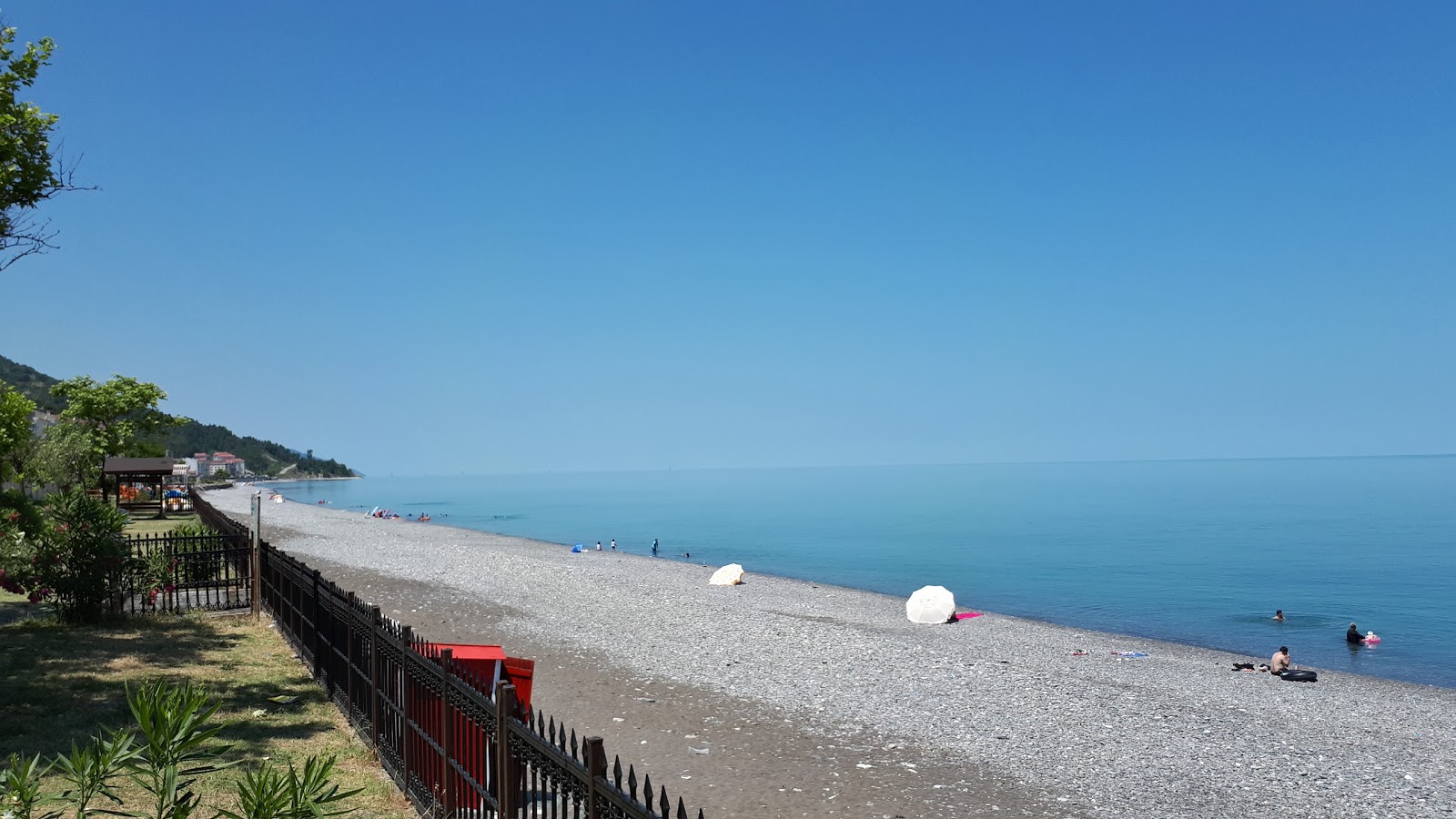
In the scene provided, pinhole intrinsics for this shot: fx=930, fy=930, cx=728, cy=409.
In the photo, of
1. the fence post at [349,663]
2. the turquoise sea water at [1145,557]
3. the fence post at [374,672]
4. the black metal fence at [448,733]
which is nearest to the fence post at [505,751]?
the black metal fence at [448,733]

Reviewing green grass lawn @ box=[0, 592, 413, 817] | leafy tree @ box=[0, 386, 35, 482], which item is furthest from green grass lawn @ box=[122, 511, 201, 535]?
green grass lawn @ box=[0, 592, 413, 817]

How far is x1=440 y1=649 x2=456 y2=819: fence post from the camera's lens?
22.4 feet

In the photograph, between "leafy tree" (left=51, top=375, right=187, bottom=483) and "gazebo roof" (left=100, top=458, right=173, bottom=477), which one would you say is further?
"leafy tree" (left=51, top=375, right=187, bottom=483)

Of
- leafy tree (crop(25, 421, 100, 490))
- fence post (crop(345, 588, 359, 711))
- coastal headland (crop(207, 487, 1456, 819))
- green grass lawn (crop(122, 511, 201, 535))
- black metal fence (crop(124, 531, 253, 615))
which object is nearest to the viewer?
fence post (crop(345, 588, 359, 711))

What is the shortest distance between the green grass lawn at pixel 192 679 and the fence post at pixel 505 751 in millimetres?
2136

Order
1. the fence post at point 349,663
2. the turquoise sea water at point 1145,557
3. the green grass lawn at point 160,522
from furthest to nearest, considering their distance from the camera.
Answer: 1. the green grass lawn at point 160,522
2. the turquoise sea water at point 1145,557
3. the fence post at point 349,663

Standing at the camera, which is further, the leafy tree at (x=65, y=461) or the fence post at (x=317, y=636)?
the leafy tree at (x=65, y=461)

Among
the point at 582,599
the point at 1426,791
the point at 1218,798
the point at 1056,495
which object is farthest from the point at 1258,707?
the point at 1056,495

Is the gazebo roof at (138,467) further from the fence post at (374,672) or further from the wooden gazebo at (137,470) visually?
the fence post at (374,672)

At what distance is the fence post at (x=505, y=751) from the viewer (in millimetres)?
5617

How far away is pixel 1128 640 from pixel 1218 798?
20964 mm

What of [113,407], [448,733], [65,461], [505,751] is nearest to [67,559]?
[448,733]

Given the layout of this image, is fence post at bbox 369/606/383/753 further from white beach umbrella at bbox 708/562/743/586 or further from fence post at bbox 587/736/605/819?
white beach umbrella at bbox 708/562/743/586

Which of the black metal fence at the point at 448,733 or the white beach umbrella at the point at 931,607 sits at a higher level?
the black metal fence at the point at 448,733
